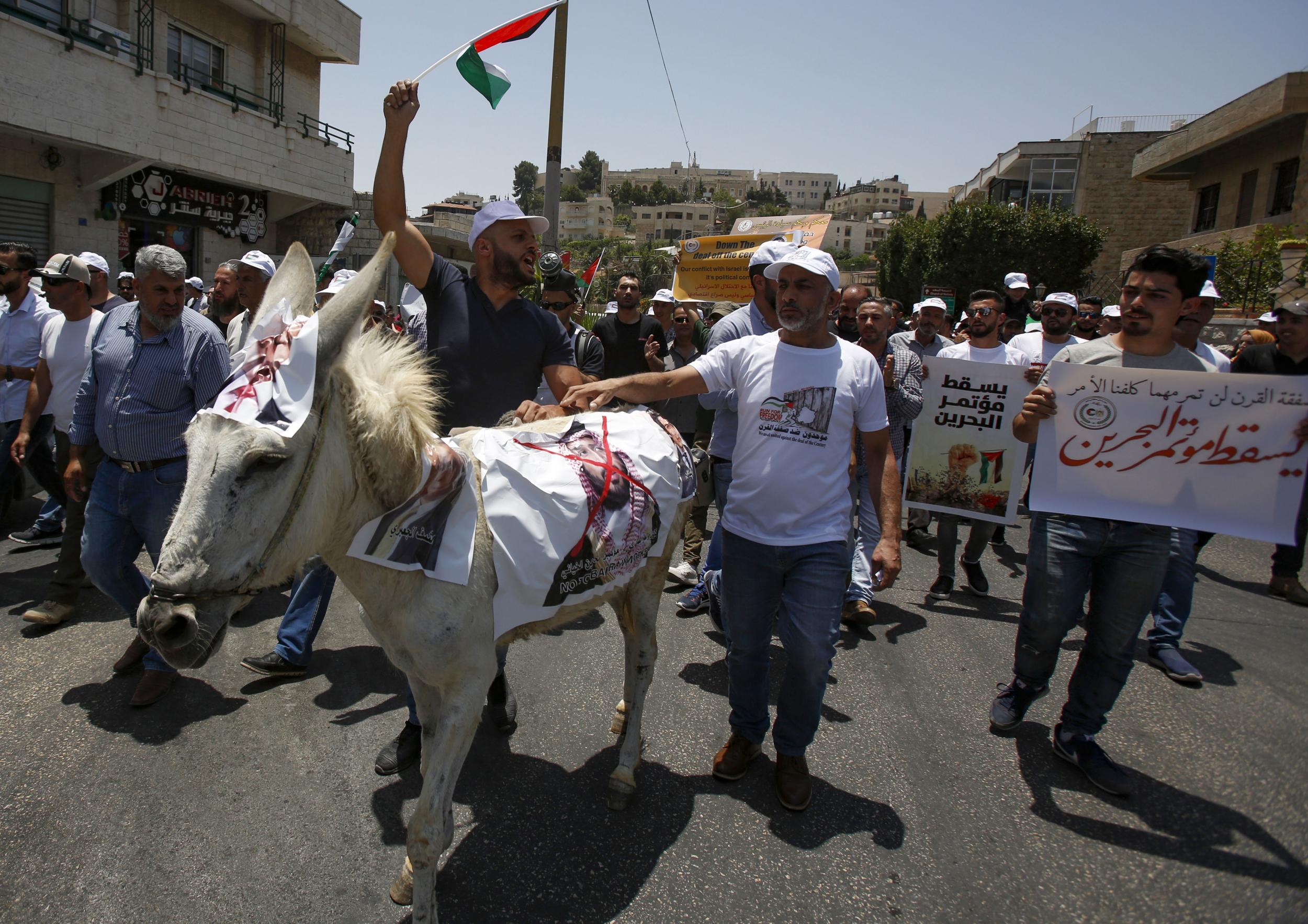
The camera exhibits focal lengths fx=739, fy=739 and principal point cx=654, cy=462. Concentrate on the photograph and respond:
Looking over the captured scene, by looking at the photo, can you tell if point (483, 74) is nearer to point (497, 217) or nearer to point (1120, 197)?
point (497, 217)

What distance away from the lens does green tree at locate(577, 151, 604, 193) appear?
578ft

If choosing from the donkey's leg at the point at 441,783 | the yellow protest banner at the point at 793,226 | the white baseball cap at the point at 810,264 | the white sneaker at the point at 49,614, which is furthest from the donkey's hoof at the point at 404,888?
the yellow protest banner at the point at 793,226

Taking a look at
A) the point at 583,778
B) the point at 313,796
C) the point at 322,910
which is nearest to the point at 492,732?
the point at 583,778

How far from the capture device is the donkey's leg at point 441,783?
2359 millimetres

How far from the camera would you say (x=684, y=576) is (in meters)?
6.13

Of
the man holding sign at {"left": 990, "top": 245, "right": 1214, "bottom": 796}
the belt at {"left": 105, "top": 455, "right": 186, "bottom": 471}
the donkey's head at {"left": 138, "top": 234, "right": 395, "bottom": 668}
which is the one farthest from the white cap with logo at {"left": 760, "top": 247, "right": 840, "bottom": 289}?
the belt at {"left": 105, "top": 455, "right": 186, "bottom": 471}

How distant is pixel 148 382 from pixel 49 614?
79.3 inches

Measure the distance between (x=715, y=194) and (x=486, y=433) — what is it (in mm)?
158870

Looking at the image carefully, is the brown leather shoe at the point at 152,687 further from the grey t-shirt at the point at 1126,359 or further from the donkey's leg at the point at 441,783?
the grey t-shirt at the point at 1126,359

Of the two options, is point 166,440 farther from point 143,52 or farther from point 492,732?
point 143,52

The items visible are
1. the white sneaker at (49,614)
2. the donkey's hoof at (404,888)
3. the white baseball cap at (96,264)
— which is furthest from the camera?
the white baseball cap at (96,264)

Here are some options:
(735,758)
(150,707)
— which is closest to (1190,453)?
(735,758)

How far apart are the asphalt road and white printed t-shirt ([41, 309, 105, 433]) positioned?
1.87 metres

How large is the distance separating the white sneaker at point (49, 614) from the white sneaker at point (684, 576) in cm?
415
